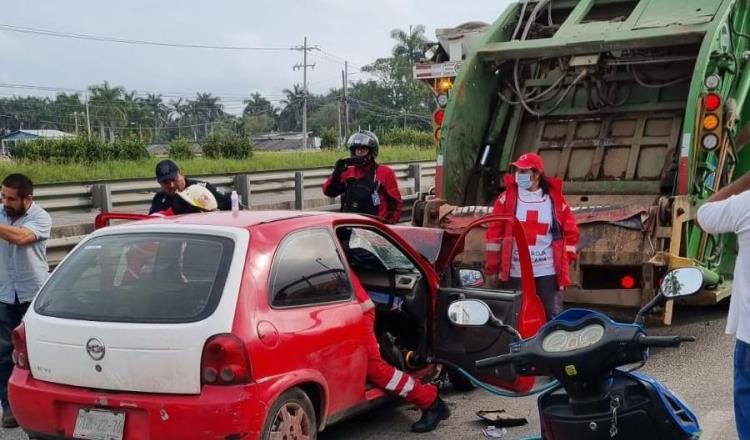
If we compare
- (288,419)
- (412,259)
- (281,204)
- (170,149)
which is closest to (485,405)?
(412,259)

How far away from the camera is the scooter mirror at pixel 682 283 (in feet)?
9.11

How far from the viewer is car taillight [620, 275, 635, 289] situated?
636 centimetres

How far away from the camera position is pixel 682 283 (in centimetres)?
281

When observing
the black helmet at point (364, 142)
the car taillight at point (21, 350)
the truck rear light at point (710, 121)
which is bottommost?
the car taillight at point (21, 350)

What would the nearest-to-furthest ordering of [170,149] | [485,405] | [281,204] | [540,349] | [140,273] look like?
1. [540,349]
2. [140,273]
3. [485,405]
4. [281,204]
5. [170,149]

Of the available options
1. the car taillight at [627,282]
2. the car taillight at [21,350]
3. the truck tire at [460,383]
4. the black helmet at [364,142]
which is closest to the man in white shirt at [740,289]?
the truck tire at [460,383]

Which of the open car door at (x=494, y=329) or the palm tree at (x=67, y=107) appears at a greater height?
the palm tree at (x=67, y=107)

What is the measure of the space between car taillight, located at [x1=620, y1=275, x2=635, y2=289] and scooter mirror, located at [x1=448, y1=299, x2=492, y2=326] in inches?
139

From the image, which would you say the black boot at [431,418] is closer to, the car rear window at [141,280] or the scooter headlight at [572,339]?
the car rear window at [141,280]

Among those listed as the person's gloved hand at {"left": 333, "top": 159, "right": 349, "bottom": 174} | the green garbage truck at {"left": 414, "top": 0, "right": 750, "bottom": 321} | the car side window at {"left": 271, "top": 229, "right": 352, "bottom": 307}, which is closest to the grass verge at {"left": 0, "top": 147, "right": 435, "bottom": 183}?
the person's gloved hand at {"left": 333, "top": 159, "right": 349, "bottom": 174}

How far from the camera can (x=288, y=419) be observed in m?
3.92

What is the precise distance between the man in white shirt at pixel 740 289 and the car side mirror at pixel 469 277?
268 centimetres

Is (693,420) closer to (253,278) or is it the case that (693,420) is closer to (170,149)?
(253,278)

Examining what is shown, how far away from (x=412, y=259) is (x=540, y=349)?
2.40 m
